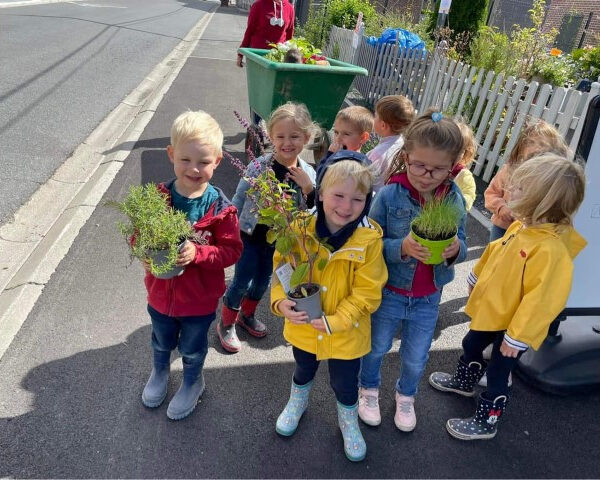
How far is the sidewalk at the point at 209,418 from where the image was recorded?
219 centimetres

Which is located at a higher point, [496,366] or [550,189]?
[550,189]

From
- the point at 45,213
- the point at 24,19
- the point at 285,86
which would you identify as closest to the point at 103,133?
the point at 45,213

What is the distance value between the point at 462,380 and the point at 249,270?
1432 mm

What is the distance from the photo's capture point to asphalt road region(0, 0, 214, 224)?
17.5ft

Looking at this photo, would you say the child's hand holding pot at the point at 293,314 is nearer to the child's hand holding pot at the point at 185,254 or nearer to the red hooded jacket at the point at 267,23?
the child's hand holding pot at the point at 185,254

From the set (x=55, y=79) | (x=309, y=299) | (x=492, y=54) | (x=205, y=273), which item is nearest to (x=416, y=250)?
(x=309, y=299)

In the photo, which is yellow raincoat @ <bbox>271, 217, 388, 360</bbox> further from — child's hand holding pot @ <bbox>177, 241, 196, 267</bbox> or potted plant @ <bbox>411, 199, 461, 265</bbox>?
child's hand holding pot @ <bbox>177, 241, 196, 267</bbox>

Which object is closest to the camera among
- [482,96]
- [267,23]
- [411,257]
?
[411,257]

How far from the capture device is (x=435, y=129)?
2121mm

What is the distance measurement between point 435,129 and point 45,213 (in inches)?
144

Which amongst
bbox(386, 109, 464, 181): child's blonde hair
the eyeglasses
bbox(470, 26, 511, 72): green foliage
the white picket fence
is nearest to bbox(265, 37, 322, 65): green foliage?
the white picket fence

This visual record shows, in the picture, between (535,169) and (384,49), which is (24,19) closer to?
(384,49)

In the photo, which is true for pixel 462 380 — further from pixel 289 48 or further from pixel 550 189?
pixel 289 48

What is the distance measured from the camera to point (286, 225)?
196 cm
